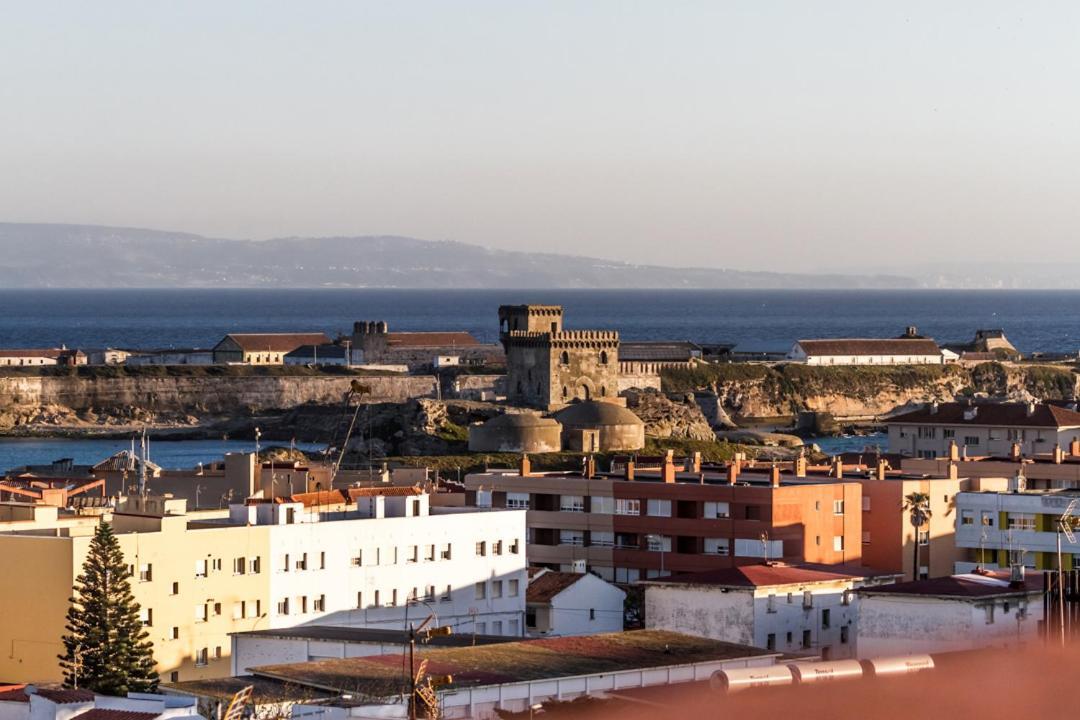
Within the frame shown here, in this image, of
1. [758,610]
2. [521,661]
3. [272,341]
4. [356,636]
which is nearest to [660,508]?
[758,610]

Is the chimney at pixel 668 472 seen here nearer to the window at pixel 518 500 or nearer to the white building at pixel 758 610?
the window at pixel 518 500

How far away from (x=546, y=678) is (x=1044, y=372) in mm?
114991

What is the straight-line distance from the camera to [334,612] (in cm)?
3734

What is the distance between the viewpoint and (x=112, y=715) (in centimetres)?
2369

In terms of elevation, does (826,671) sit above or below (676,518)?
below

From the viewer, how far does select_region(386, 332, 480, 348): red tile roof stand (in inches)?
5629

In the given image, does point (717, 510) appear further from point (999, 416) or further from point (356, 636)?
point (999, 416)

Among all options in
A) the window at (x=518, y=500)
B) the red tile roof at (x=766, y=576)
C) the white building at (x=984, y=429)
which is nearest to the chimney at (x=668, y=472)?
the window at (x=518, y=500)

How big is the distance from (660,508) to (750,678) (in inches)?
823

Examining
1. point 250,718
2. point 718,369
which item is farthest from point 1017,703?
point 718,369

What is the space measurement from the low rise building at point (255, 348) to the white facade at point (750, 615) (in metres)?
105

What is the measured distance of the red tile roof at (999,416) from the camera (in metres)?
73.4

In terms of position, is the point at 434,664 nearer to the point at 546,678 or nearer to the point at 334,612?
the point at 546,678

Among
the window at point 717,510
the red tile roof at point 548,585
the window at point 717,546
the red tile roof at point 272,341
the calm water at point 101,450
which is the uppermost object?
the red tile roof at point 272,341
